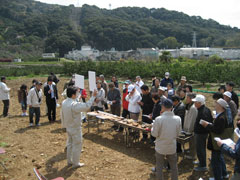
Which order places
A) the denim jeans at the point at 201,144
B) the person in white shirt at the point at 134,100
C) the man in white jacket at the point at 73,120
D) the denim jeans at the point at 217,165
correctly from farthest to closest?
the person in white shirt at the point at 134,100 < the man in white jacket at the point at 73,120 < the denim jeans at the point at 201,144 < the denim jeans at the point at 217,165

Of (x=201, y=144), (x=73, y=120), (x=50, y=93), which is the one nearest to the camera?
(x=201, y=144)

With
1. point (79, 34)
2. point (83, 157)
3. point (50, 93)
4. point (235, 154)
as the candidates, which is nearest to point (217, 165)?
point (235, 154)

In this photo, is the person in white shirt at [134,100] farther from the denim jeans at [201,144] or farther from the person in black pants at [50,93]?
the person in black pants at [50,93]

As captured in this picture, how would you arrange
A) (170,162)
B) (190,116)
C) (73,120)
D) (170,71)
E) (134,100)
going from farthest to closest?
(170,71) → (134,100) → (190,116) → (73,120) → (170,162)

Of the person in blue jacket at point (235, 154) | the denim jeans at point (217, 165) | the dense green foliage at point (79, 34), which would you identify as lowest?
the denim jeans at point (217, 165)

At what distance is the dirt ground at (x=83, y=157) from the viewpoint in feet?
16.0

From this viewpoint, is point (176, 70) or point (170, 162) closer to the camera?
point (170, 162)

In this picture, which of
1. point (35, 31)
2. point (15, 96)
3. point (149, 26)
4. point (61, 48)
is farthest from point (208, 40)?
point (15, 96)

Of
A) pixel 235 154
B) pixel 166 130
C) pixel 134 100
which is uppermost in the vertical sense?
pixel 134 100

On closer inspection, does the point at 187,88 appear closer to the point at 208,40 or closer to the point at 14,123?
the point at 14,123

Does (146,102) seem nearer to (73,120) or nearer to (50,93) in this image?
(73,120)

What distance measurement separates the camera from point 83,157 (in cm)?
573

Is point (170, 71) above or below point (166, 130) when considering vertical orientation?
above

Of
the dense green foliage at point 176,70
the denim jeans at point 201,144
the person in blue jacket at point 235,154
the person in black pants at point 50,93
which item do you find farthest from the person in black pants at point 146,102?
the dense green foliage at point 176,70
